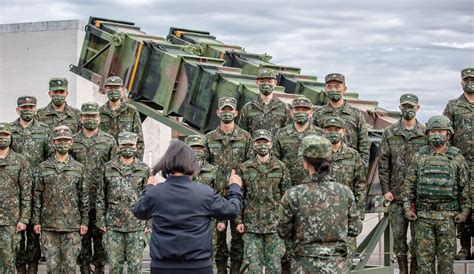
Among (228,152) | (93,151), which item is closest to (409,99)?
(228,152)

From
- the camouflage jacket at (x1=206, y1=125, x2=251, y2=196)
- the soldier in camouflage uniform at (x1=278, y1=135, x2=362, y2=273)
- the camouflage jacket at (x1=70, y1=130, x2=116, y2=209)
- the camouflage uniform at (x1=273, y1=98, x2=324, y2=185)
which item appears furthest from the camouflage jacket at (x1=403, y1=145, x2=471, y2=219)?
the camouflage jacket at (x1=70, y1=130, x2=116, y2=209)

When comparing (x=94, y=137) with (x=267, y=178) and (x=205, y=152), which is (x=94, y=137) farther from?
(x=267, y=178)

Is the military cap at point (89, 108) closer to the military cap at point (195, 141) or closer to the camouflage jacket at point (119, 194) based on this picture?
the camouflage jacket at point (119, 194)

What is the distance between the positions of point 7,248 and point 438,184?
4.87m

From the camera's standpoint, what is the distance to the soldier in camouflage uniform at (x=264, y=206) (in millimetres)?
10422

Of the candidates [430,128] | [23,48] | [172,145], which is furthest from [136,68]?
[23,48]

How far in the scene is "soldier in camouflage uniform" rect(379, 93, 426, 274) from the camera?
35.9ft

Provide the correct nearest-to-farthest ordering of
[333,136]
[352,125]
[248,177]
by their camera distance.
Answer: [333,136]
[248,177]
[352,125]

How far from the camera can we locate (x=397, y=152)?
11117 millimetres

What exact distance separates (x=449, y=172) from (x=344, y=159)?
1.15 meters

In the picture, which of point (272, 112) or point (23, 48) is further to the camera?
point (23, 48)

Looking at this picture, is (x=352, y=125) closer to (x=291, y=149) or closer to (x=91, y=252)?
(x=291, y=149)

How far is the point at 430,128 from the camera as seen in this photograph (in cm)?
1036

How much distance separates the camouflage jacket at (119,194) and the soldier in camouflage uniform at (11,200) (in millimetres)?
833
